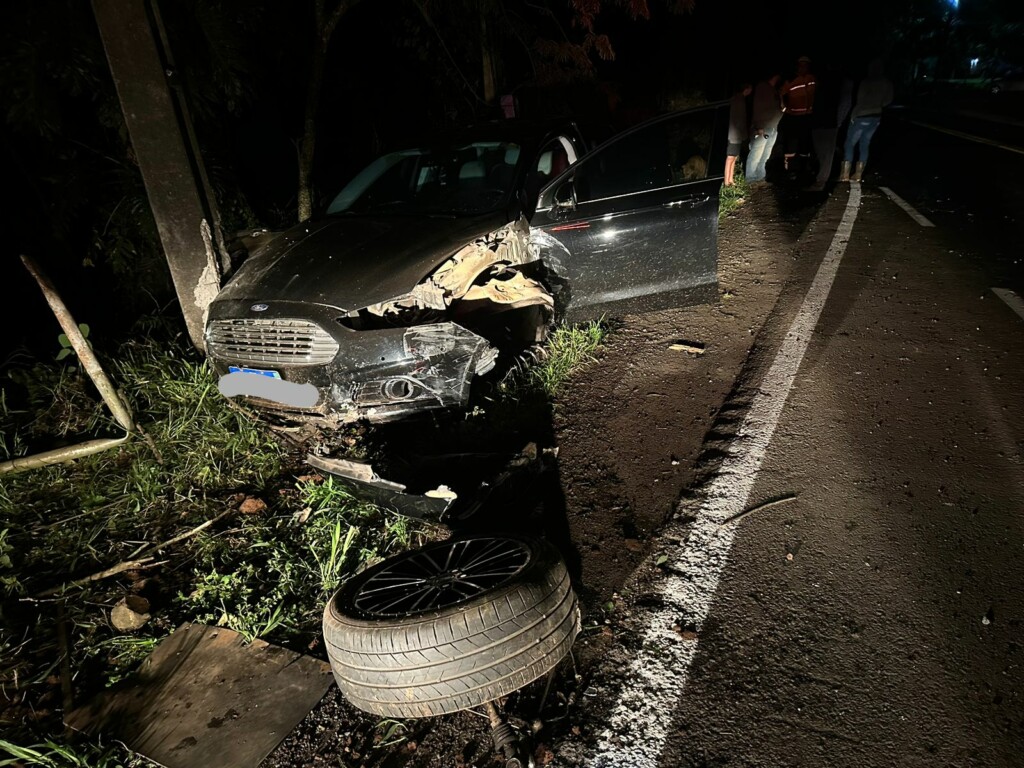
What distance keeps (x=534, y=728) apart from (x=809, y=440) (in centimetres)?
218

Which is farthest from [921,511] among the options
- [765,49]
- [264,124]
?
[765,49]

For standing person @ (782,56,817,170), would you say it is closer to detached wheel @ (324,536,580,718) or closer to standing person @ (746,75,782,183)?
standing person @ (746,75,782,183)

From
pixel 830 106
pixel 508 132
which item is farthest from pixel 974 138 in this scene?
pixel 508 132

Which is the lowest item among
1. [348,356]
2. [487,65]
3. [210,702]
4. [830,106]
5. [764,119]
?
[210,702]

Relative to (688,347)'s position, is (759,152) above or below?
above

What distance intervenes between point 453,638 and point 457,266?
2.48m

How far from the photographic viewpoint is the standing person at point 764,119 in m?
8.80

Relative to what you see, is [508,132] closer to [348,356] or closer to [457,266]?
[457,266]

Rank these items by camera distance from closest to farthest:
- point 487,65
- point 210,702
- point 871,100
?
point 210,702, point 871,100, point 487,65

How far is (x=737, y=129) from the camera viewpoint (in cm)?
891

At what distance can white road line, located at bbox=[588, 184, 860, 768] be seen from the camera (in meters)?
1.86

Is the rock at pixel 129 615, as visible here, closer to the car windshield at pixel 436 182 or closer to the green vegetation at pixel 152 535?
the green vegetation at pixel 152 535

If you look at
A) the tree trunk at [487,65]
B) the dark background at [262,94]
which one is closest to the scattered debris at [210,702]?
the dark background at [262,94]

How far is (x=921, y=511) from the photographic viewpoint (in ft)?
8.60
